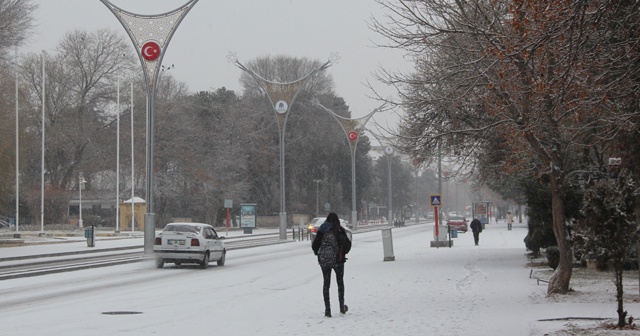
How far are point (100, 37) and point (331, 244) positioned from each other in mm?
65978

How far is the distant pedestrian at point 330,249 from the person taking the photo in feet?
48.6

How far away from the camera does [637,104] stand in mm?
11594

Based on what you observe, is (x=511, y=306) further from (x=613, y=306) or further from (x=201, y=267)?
(x=201, y=267)

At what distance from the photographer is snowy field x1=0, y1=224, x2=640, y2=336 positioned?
13305 millimetres

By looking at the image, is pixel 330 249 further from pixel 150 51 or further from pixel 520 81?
pixel 150 51

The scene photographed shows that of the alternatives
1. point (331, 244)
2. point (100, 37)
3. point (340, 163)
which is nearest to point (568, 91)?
point (331, 244)

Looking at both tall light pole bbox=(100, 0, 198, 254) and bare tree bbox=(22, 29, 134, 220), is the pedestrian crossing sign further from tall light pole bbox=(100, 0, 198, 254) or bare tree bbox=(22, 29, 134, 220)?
bare tree bbox=(22, 29, 134, 220)

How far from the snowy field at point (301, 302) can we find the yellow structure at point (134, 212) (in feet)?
140

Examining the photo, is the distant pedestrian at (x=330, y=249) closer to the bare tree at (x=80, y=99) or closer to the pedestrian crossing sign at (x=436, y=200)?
the pedestrian crossing sign at (x=436, y=200)

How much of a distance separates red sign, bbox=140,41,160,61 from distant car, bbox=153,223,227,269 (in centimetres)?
812

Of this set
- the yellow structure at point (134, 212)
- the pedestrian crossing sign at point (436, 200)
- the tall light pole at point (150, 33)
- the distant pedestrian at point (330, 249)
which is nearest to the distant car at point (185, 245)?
the tall light pole at point (150, 33)

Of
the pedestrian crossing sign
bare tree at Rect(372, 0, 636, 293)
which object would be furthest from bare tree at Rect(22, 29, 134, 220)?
bare tree at Rect(372, 0, 636, 293)

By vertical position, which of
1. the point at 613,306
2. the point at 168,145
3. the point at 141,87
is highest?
the point at 141,87

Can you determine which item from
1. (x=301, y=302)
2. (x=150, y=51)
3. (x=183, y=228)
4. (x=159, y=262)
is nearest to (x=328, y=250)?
(x=301, y=302)
